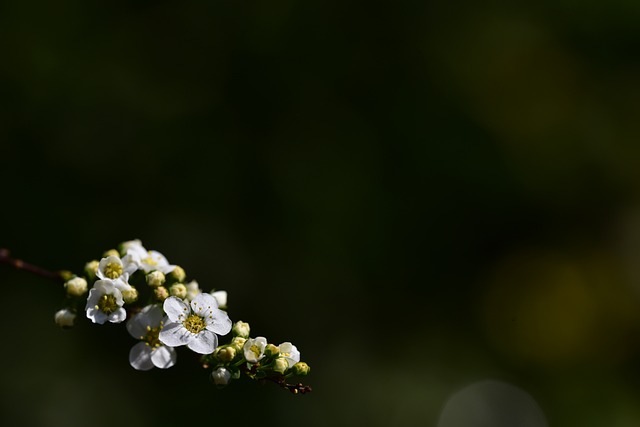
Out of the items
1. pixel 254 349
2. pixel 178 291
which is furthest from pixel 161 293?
pixel 254 349

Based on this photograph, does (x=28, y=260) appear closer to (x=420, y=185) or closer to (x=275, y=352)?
(x=420, y=185)

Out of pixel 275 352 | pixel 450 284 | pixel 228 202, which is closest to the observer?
pixel 275 352

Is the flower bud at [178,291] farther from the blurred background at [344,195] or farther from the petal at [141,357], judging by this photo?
the blurred background at [344,195]

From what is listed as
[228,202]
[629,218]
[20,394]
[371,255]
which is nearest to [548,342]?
[629,218]

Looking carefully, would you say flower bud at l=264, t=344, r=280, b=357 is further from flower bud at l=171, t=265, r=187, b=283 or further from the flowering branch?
flower bud at l=171, t=265, r=187, b=283

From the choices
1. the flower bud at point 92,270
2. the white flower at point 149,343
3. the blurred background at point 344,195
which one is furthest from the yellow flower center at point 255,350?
the blurred background at point 344,195

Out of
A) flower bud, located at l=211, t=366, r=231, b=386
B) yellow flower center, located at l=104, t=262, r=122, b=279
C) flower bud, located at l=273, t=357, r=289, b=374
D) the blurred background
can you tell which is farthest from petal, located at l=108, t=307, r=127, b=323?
the blurred background

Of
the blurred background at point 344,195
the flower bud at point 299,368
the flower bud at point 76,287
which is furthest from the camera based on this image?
the blurred background at point 344,195
